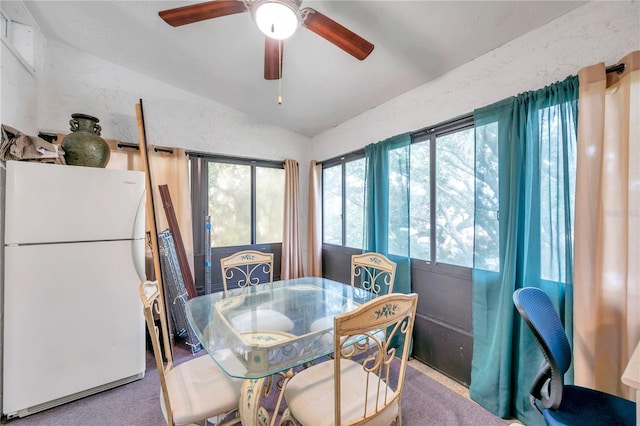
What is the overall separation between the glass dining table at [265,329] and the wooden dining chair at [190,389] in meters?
0.12

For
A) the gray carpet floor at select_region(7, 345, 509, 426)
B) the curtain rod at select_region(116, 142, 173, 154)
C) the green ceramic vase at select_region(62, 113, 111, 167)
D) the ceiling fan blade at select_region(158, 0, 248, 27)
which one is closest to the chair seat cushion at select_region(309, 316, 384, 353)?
the gray carpet floor at select_region(7, 345, 509, 426)

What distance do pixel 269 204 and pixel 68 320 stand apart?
2312 millimetres

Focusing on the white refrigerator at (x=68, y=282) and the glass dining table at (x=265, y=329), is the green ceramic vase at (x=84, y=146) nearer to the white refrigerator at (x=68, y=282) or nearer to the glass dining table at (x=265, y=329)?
the white refrigerator at (x=68, y=282)

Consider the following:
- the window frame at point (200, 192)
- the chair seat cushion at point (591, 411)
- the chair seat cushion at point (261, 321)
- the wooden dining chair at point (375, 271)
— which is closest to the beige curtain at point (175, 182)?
the window frame at point (200, 192)

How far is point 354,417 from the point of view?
1152 mm

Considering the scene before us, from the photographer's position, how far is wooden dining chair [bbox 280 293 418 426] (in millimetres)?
1022

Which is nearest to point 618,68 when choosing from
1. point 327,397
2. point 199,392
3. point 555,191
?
point 555,191

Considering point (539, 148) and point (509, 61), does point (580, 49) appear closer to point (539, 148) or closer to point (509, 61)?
point (509, 61)

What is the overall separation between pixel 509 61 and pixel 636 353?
1.82 metres

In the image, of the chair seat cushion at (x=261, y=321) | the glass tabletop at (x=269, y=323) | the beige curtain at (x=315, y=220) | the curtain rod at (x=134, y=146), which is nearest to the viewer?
the glass tabletop at (x=269, y=323)

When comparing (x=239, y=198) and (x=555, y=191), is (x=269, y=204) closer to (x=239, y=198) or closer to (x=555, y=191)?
(x=239, y=198)

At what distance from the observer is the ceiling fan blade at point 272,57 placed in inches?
62.0

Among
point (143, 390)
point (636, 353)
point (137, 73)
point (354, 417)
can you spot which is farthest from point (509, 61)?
point (143, 390)

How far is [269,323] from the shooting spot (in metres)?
1.72
